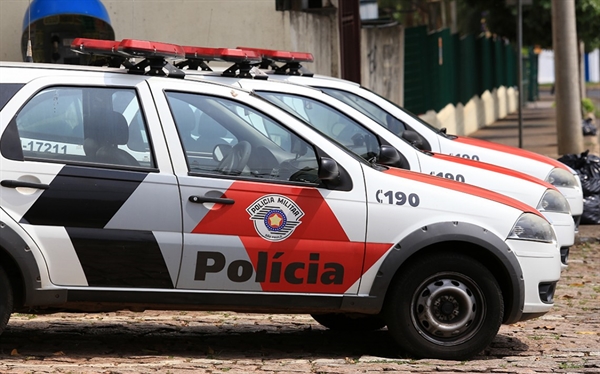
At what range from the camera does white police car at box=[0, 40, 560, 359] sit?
243 inches

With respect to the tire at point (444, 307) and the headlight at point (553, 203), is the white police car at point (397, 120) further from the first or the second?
the tire at point (444, 307)

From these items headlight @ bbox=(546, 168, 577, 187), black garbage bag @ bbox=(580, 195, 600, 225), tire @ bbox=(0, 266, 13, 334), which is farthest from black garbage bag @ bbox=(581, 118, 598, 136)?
tire @ bbox=(0, 266, 13, 334)

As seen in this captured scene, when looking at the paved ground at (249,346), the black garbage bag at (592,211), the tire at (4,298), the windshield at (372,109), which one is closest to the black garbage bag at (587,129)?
the black garbage bag at (592,211)

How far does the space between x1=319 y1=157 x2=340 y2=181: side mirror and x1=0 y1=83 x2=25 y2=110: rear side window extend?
169 centimetres

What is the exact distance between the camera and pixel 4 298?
619 cm

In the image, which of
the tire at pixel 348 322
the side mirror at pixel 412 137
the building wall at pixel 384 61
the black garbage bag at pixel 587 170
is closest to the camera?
the tire at pixel 348 322

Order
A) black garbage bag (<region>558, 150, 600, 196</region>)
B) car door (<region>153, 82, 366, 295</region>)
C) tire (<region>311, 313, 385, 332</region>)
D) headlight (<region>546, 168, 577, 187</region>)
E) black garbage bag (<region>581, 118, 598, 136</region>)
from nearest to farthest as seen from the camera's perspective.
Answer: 1. car door (<region>153, 82, 366, 295</region>)
2. tire (<region>311, 313, 385, 332</region>)
3. headlight (<region>546, 168, 577, 187</region>)
4. black garbage bag (<region>558, 150, 600, 196</region>)
5. black garbage bag (<region>581, 118, 598, 136</region>)

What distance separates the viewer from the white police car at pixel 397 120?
966cm

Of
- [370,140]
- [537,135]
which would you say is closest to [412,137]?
[370,140]

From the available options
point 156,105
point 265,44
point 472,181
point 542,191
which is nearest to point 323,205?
point 156,105

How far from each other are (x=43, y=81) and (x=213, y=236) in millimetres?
1255

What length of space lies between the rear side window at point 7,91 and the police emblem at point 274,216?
1.41 m

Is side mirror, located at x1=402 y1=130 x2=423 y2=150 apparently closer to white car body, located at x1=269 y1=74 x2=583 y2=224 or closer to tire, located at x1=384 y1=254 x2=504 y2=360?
white car body, located at x1=269 y1=74 x2=583 y2=224

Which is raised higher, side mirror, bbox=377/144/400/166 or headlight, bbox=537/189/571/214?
side mirror, bbox=377/144/400/166
